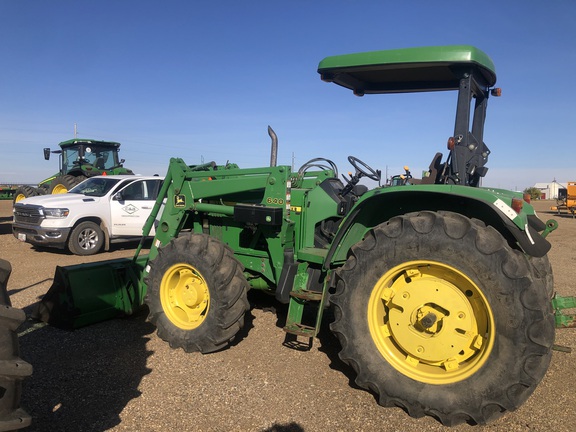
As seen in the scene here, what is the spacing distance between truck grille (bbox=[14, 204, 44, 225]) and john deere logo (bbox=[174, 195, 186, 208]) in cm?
609

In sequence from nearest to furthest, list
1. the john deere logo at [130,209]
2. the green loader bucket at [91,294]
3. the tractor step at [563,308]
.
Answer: the tractor step at [563,308]
the green loader bucket at [91,294]
the john deere logo at [130,209]

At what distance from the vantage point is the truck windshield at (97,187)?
10.2 m

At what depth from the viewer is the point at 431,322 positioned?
3.05 meters

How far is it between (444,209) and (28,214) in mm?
9257

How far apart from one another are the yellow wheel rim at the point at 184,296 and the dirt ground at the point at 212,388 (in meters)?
0.31

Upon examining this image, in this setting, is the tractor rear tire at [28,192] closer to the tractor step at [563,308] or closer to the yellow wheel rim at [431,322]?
the yellow wheel rim at [431,322]

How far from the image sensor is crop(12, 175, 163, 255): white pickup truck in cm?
944

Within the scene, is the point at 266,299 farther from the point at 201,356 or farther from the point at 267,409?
the point at 267,409

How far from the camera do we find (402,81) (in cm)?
433

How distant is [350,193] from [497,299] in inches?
84.6

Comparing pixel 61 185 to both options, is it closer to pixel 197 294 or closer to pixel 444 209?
pixel 197 294

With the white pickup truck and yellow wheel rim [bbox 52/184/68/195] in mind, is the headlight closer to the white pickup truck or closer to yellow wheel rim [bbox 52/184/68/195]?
the white pickup truck

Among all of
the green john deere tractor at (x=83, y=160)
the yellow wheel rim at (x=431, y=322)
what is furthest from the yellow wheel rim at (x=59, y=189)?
the yellow wheel rim at (x=431, y=322)

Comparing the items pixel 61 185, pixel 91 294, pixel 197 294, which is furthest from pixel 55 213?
pixel 197 294
